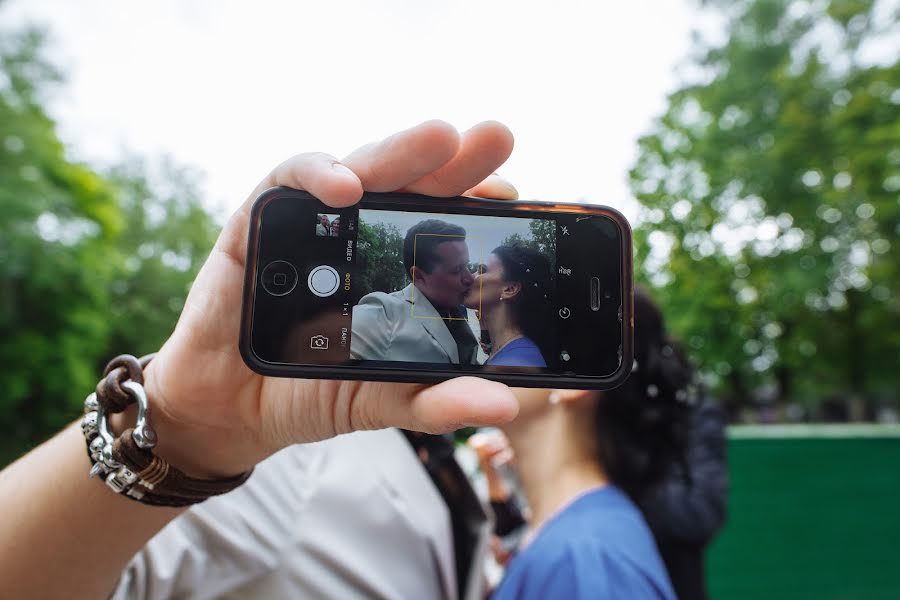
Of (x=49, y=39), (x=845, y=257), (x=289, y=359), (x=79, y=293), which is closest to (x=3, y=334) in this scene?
(x=79, y=293)

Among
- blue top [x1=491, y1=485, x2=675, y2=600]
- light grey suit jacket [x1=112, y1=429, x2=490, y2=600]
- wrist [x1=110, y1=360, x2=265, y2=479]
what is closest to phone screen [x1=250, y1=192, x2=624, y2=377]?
wrist [x1=110, y1=360, x2=265, y2=479]

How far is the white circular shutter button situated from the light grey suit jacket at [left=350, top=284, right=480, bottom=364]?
0.05 meters

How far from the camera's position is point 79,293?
A: 9828 millimetres

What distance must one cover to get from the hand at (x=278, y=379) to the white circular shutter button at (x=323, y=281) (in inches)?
4.4

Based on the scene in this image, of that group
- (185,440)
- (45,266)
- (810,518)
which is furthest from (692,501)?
(45,266)

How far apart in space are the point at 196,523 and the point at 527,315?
2.57 feet

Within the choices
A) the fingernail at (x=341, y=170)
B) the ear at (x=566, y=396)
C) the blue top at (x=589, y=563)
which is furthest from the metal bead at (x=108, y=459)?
the ear at (x=566, y=396)

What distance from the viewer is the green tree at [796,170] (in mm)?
5652

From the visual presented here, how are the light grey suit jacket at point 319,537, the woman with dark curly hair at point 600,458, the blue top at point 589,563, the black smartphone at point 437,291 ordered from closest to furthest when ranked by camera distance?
the black smartphone at point 437,291 → the light grey suit jacket at point 319,537 → the blue top at point 589,563 → the woman with dark curly hair at point 600,458

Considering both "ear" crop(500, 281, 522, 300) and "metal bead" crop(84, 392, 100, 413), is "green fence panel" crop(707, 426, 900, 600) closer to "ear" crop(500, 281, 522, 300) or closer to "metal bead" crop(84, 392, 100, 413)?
"ear" crop(500, 281, 522, 300)

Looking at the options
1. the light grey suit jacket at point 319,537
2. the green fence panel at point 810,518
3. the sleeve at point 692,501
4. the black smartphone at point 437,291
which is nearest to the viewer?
the black smartphone at point 437,291

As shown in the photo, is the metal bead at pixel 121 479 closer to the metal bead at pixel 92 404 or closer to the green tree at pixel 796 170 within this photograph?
the metal bead at pixel 92 404

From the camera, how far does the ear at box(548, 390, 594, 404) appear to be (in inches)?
66.2

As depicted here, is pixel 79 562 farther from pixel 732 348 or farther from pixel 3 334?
pixel 3 334
